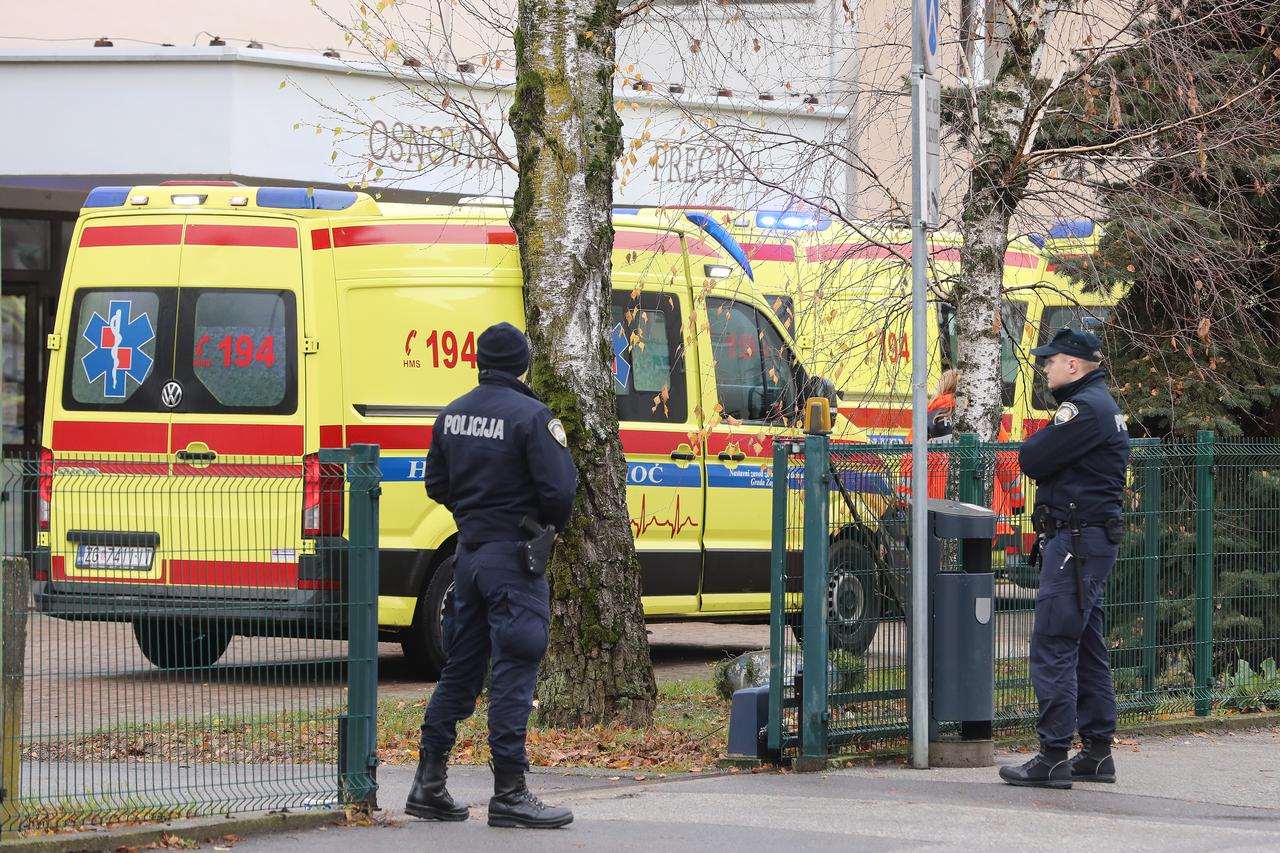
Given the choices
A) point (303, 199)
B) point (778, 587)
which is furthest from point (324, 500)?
point (303, 199)

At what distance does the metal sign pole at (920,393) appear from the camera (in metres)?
7.43

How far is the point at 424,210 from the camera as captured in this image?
11031 millimetres

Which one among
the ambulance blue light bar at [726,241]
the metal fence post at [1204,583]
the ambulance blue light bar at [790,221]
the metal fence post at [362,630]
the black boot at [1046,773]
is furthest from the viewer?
the ambulance blue light bar at [726,241]

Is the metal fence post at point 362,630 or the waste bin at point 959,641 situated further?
the waste bin at point 959,641

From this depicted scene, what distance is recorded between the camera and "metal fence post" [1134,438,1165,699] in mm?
8953

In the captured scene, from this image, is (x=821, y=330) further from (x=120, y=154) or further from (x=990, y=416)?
(x=120, y=154)

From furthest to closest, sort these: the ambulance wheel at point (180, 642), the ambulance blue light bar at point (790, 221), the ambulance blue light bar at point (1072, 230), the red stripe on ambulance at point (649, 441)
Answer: the red stripe on ambulance at point (649, 441), the ambulance blue light bar at point (790, 221), the ambulance blue light bar at point (1072, 230), the ambulance wheel at point (180, 642)

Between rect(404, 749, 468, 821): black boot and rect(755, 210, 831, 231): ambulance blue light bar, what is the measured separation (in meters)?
5.04

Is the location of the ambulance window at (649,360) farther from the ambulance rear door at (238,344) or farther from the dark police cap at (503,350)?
the dark police cap at (503,350)

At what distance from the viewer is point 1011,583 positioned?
321 inches

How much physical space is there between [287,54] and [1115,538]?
10.8m

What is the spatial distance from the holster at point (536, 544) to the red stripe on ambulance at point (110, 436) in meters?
4.90

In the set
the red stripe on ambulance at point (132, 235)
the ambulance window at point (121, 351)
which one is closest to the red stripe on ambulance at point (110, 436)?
the ambulance window at point (121, 351)

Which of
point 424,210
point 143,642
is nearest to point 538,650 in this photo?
point 143,642
